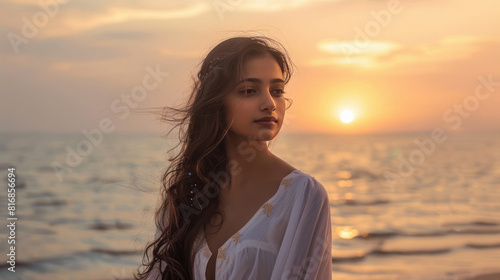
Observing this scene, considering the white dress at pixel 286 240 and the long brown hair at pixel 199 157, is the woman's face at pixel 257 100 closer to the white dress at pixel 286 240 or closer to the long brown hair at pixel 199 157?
the long brown hair at pixel 199 157

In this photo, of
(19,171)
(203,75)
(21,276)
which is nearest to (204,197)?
(203,75)

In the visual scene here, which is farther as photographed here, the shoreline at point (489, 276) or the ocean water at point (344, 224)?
the ocean water at point (344, 224)

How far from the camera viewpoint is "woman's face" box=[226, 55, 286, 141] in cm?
247

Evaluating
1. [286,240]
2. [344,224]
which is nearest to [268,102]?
[286,240]

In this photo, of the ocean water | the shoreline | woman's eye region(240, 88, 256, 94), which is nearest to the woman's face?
woman's eye region(240, 88, 256, 94)

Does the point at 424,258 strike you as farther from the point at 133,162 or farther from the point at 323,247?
the point at 133,162

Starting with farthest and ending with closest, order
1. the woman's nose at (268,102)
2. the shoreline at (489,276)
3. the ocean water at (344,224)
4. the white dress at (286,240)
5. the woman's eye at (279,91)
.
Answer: the ocean water at (344,224) < the shoreline at (489,276) < the woman's eye at (279,91) < the woman's nose at (268,102) < the white dress at (286,240)

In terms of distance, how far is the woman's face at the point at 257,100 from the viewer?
247 cm

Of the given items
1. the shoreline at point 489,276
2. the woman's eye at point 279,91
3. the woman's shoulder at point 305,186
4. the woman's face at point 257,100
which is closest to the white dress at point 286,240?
the woman's shoulder at point 305,186

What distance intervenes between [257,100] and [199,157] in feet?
1.72

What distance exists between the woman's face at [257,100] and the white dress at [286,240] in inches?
9.6

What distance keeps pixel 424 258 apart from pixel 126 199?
26.0 ft

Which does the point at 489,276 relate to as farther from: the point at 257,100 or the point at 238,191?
the point at 257,100

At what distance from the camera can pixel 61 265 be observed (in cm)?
922
